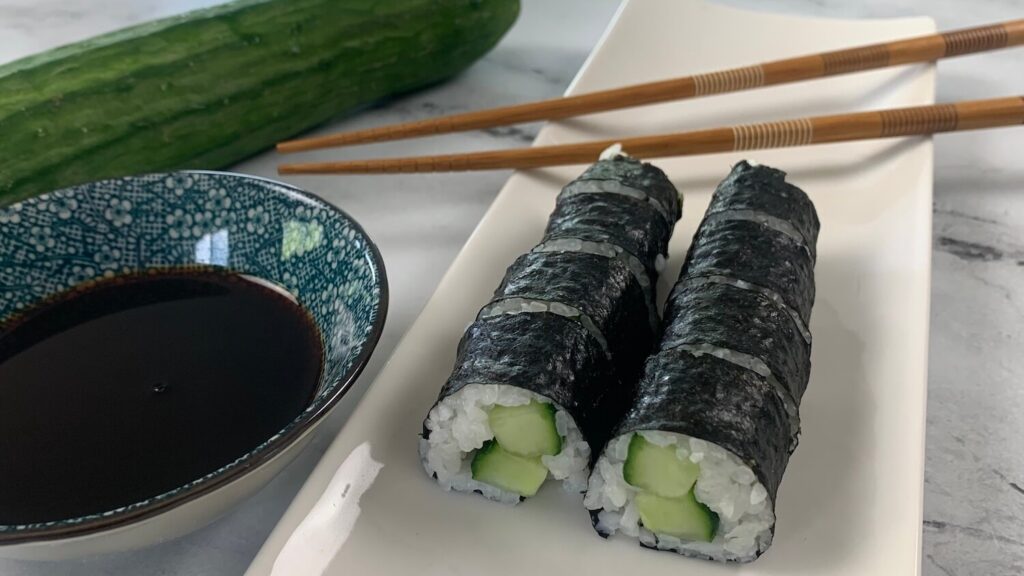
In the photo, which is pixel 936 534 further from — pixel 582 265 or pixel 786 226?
pixel 582 265

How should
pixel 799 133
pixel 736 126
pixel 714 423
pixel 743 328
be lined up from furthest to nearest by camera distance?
pixel 736 126, pixel 799 133, pixel 743 328, pixel 714 423

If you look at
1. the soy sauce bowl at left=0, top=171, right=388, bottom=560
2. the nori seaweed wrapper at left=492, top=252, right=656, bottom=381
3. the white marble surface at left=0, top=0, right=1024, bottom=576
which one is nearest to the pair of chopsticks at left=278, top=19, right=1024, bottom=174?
the white marble surface at left=0, top=0, right=1024, bottom=576

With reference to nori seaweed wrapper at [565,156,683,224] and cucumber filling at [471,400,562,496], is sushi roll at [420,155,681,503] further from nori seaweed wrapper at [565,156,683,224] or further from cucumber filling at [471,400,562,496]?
nori seaweed wrapper at [565,156,683,224]

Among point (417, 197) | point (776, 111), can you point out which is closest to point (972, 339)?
point (776, 111)

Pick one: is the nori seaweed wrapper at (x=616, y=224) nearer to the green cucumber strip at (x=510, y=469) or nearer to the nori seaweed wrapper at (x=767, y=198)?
the nori seaweed wrapper at (x=767, y=198)

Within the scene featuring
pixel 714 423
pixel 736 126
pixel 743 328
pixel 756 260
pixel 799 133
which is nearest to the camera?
pixel 714 423

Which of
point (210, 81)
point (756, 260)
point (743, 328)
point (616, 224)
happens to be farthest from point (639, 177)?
point (210, 81)

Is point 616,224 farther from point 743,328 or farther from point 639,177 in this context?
point 743,328
